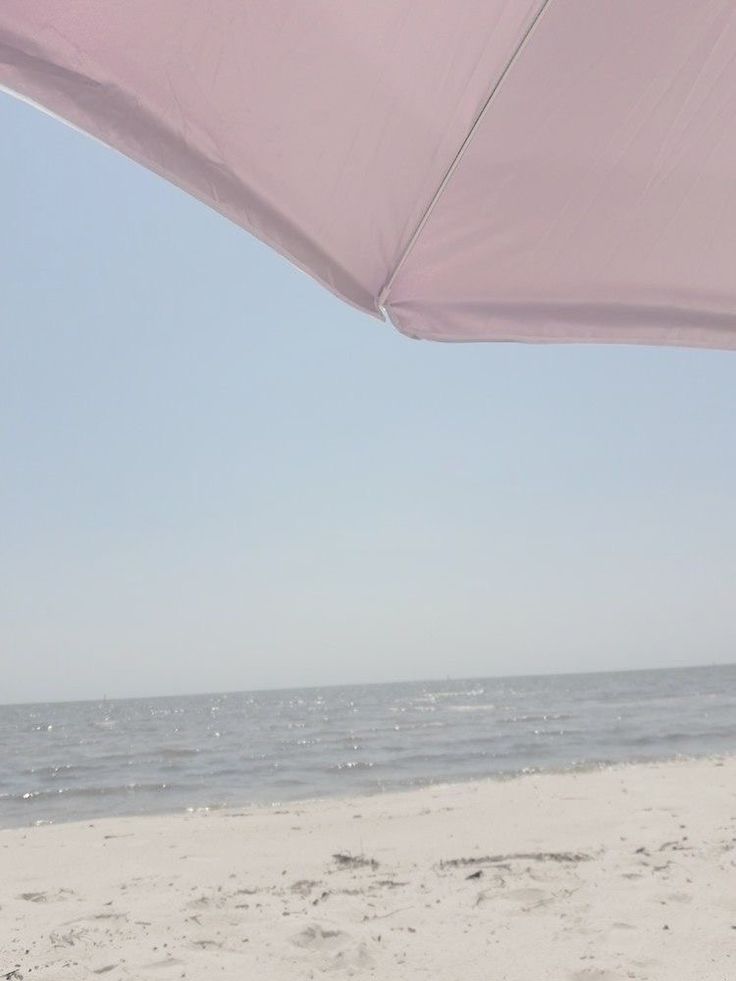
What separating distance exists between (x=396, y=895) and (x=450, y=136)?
4148 millimetres

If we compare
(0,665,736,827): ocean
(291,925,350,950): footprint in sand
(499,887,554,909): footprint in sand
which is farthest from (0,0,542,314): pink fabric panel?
(0,665,736,827): ocean

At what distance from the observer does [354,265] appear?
5.31 feet

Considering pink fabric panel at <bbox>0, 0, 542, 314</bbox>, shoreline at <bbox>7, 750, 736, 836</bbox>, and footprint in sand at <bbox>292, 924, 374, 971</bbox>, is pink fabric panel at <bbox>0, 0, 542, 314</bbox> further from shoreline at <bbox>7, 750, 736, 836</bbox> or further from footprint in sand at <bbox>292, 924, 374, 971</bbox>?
shoreline at <bbox>7, 750, 736, 836</bbox>

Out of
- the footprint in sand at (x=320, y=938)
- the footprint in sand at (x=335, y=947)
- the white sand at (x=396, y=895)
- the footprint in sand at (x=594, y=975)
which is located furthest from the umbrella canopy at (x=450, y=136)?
the footprint in sand at (x=320, y=938)

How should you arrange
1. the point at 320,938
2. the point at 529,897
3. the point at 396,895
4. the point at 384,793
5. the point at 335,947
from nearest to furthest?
the point at 335,947, the point at 320,938, the point at 529,897, the point at 396,895, the point at 384,793

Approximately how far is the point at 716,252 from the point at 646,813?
21.0 ft

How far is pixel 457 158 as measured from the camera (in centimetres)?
159

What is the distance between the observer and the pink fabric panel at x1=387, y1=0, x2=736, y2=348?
154 cm

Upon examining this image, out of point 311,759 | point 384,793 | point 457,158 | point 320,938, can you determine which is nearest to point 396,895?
point 320,938

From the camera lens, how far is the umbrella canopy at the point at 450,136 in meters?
1.29

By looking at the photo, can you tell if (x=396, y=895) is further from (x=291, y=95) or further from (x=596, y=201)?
(x=291, y=95)

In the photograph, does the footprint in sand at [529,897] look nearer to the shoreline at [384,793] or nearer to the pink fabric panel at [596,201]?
the pink fabric panel at [596,201]

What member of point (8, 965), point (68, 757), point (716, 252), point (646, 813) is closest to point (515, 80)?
point (716, 252)

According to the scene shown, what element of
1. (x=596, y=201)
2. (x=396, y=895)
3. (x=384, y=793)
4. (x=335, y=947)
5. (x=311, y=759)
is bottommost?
(x=311, y=759)
